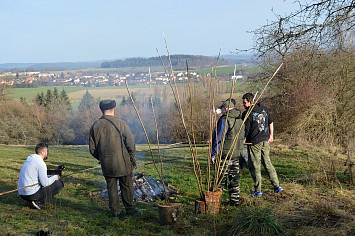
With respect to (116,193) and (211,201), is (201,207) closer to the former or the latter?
(211,201)

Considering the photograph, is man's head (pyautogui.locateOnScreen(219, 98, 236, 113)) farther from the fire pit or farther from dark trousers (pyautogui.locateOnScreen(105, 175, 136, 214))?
the fire pit

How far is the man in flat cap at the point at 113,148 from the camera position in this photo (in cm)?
527

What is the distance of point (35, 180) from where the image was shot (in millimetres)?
5617

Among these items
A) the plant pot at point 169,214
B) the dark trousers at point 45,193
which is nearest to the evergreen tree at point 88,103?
the dark trousers at point 45,193

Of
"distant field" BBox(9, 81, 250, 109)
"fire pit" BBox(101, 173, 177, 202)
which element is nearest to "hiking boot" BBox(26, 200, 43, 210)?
"fire pit" BBox(101, 173, 177, 202)

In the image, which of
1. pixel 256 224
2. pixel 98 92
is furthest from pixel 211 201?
pixel 98 92

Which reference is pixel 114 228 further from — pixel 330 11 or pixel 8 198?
pixel 330 11

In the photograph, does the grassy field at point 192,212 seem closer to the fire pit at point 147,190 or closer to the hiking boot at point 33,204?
the hiking boot at point 33,204

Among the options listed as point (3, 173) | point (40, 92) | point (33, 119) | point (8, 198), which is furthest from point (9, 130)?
point (8, 198)

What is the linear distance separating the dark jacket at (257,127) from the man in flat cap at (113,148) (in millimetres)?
2392

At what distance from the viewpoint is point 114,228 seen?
4.73 metres

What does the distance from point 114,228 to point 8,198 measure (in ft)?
9.27

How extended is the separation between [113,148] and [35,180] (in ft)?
5.16

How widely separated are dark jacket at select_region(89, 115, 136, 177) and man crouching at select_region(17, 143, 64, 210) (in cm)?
108
